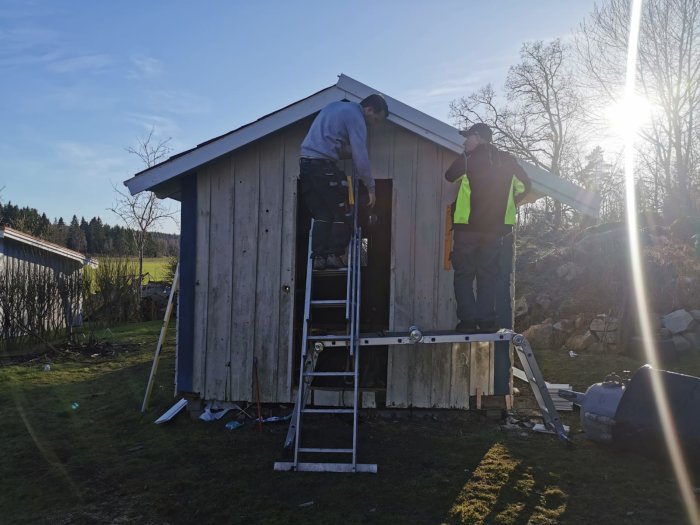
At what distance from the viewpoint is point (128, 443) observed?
5.50 metres

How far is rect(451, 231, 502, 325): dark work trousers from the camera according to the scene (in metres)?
4.99

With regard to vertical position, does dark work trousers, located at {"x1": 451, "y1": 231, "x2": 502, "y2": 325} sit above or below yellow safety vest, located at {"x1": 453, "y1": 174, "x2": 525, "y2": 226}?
below

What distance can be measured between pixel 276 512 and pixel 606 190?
25.3m

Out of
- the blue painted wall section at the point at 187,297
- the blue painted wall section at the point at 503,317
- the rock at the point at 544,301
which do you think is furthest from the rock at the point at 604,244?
the blue painted wall section at the point at 187,297

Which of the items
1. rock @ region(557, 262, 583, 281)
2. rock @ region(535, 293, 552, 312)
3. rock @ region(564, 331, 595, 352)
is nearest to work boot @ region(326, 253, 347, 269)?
rock @ region(564, 331, 595, 352)

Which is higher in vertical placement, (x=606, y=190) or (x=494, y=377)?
(x=606, y=190)

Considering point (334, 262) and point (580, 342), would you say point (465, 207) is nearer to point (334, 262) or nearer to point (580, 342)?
point (334, 262)

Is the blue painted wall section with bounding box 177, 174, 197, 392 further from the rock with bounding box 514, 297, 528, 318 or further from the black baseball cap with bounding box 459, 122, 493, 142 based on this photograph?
the rock with bounding box 514, 297, 528, 318

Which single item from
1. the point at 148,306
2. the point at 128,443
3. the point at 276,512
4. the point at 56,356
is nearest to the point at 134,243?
the point at 148,306

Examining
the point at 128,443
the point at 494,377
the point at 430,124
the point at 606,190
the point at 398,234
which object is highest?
the point at 606,190

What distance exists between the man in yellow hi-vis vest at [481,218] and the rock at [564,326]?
23.1 feet

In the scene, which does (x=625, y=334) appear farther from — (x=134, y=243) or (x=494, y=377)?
(x=134, y=243)

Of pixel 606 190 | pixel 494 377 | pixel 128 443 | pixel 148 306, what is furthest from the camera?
pixel 606 190

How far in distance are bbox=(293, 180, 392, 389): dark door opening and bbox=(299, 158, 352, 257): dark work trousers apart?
1.22 metres
